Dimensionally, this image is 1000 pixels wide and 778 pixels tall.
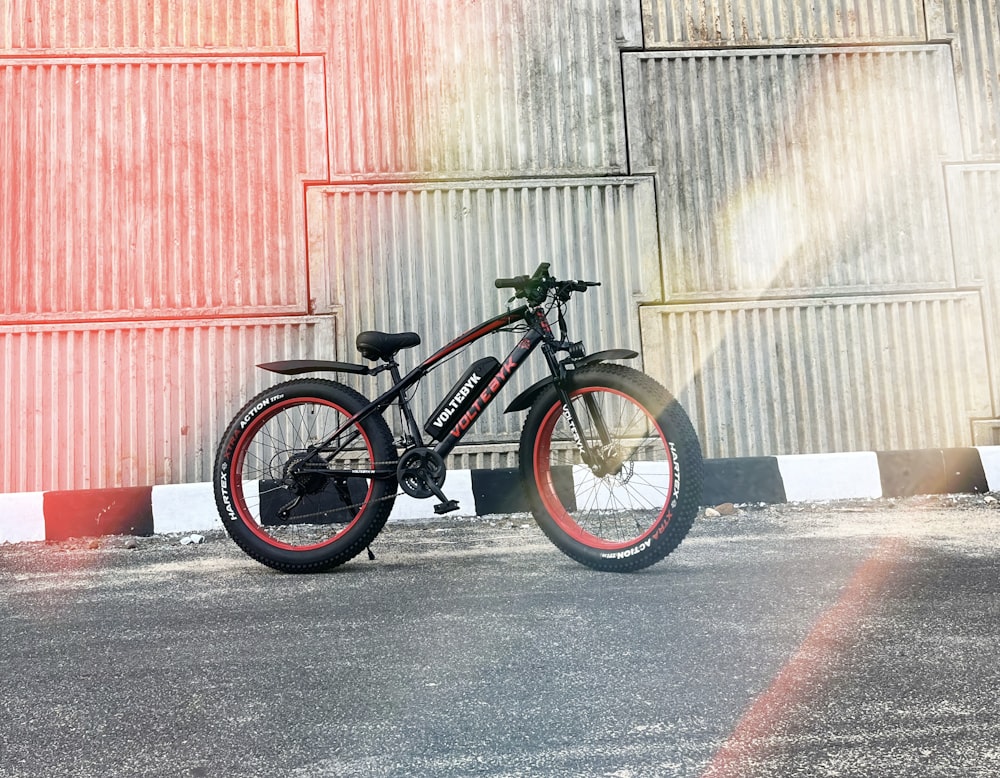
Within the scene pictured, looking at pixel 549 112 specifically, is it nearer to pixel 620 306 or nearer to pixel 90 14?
pixel 620 306

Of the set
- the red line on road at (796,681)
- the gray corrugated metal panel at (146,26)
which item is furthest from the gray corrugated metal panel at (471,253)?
the red line on road at (796,681)

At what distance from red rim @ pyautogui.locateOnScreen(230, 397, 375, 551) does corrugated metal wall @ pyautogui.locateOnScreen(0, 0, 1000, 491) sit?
1554 millimetres

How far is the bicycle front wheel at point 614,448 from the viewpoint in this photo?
8.97 feet

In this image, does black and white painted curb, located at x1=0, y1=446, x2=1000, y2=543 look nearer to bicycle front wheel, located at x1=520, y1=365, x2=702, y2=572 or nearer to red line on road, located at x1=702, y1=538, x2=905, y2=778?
bicycle front wheel, located at x1=520, y1=365, x2=702, y2=572

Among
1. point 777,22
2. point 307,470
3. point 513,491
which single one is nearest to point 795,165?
point 777,22

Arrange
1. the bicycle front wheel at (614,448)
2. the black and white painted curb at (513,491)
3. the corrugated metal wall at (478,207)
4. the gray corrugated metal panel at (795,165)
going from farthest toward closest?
the gray corrugated metal panel at (795,165), the corrugated metal wall at (478,207), the black and white painted curb at (513,491), the bicycle front wheel at (614,448)

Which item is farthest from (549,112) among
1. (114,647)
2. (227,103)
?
(114,647)

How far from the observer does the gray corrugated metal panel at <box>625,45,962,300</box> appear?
193 inches

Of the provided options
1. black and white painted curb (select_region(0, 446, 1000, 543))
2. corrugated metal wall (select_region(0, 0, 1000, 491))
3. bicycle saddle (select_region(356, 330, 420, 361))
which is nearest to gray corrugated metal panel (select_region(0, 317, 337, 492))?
corrugated metal wall (select_region(0, 0, 1000, 491))

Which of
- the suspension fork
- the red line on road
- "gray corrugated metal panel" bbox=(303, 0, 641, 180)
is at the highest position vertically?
"gray corrugated metal panel" bbox=(303, 0, 641, 180)

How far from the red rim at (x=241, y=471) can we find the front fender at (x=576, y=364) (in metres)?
0.57

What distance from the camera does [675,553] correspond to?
124 inches

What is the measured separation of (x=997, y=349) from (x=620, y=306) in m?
2.21

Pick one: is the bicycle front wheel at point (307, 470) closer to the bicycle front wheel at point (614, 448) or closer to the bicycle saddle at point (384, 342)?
the bicycle saddle at point (384, 342)
